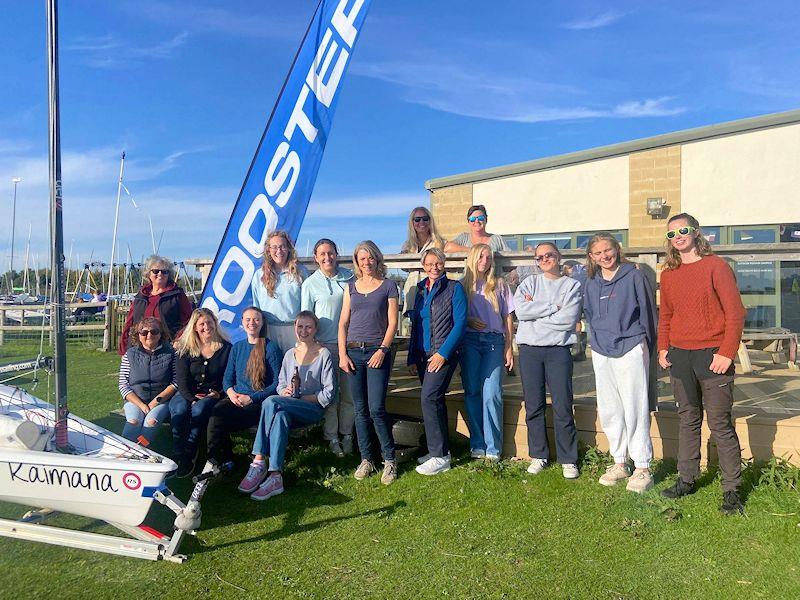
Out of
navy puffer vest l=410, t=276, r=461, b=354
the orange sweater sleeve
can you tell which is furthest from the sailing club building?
navy puffer vest l=410, t=276, r=461, b=354

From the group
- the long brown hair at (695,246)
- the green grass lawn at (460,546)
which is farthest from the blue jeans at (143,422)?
the long brown hair at (695,246)

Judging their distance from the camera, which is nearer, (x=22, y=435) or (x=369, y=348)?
(x=22, y=435)

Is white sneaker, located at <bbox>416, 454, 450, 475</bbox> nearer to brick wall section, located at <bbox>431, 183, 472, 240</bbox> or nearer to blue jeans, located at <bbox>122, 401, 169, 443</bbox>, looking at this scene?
blue jeans, located at <bbox>122, 401, 169, 443</bbox>

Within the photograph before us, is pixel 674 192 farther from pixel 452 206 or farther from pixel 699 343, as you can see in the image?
pixel 699 343

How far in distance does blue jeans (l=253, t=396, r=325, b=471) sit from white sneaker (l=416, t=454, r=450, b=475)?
39.1 inches

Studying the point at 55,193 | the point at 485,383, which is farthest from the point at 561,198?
the point at 55,193

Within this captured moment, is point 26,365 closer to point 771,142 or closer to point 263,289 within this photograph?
point 263,289

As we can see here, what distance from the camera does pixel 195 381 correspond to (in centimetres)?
469

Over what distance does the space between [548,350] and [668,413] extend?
1041mm

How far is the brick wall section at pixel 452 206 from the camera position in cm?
1262

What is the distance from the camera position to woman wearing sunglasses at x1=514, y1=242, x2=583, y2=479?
13.8ft

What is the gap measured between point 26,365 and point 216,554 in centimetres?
192

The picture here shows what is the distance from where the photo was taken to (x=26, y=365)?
4059mm

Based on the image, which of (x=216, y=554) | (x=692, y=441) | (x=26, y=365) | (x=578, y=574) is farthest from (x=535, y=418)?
(x=26, y=365)
